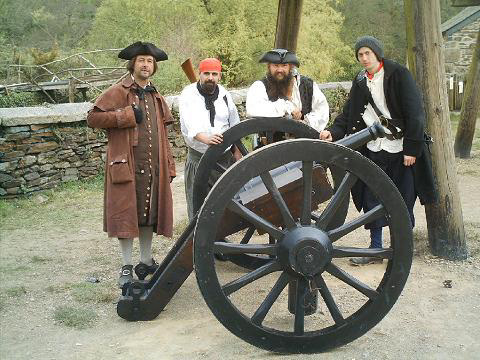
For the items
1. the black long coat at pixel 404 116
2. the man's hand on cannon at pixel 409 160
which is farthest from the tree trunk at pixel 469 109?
the man's hand on cannon at pixel 409 160

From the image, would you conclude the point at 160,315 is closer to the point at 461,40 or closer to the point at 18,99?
the point at 18,99

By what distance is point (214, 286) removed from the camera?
294cm

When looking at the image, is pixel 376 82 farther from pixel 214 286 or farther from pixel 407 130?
pixel 214 286

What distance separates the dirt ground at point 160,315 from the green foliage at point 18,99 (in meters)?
6.12

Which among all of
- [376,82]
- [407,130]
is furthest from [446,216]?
[376,82]

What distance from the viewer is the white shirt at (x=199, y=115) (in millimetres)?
4461

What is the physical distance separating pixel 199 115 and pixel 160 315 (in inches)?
59.8

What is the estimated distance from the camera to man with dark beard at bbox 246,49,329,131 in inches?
176

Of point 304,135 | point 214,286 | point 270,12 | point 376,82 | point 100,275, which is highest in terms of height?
point 270,12

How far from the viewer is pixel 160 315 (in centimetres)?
385

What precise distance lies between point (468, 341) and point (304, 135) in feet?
5.01

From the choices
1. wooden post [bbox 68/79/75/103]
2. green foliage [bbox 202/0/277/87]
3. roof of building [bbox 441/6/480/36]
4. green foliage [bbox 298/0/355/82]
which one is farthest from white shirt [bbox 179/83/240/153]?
green foliage [bbox 298/0/355/82]

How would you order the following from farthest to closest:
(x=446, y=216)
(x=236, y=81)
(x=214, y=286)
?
(x=236, y=81) → (x=446, y=216) → (x=214, y=286)

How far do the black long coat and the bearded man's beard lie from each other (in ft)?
1.53
